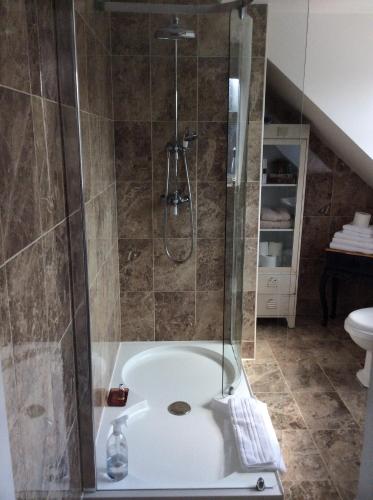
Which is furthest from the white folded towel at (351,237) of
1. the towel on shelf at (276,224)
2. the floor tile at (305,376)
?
the floor tile at (305,376)

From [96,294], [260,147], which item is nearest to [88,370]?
[96,294]

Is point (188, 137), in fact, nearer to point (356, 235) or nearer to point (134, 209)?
point (134, 209)

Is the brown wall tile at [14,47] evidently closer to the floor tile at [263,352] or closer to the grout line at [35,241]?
the grout line at [35,241]

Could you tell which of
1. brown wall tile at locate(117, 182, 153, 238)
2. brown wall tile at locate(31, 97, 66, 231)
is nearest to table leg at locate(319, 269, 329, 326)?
brown wall tile at locate(117, 182, 153, 238)

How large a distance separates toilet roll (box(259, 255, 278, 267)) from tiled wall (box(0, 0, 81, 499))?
1.77m

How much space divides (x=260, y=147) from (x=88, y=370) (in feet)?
5.66

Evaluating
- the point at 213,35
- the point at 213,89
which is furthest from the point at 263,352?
the point at 213,35

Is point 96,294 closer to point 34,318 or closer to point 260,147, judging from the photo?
point 34,318

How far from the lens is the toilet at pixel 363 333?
8.38 ft

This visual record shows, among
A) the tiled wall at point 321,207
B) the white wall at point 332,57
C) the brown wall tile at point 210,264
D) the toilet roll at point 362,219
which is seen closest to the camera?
the white wall at point 332,57

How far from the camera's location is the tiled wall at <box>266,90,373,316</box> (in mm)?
3354

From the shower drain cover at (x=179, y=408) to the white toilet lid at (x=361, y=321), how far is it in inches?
45.6

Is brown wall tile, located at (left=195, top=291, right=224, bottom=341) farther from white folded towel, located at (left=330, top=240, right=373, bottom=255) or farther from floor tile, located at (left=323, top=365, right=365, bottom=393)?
white folded towel, located at (left=330, top=240, right=373, bottom=255)

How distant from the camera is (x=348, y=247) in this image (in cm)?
318
